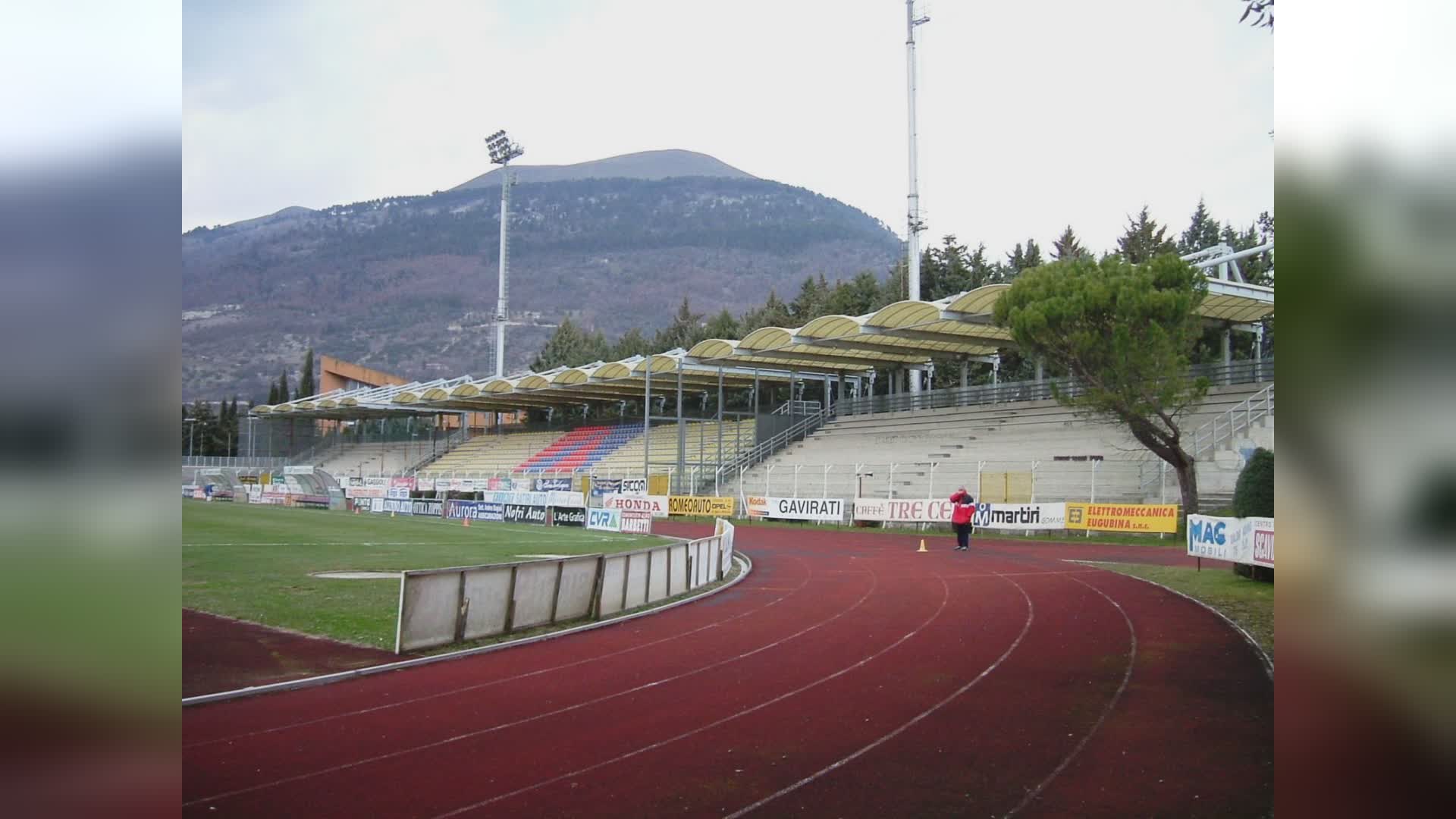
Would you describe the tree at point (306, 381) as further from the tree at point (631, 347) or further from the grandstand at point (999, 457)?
the grandstand at point (999, 457)

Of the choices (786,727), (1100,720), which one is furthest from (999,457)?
(786,727)

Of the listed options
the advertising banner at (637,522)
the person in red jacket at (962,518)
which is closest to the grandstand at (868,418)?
the person in red jacket at (962,518)

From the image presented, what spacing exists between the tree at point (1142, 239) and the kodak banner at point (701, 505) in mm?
30483

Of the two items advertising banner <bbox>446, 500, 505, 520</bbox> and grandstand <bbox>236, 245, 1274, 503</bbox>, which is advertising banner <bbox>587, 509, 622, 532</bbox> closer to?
advertising banner <bbox>446, 500, 505, 520</bbox>

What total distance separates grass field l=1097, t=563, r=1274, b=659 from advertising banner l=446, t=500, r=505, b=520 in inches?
1052

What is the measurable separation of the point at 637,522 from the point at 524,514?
24.2ft

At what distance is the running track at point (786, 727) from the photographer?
22.2 ft

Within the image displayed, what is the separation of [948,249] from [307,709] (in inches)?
2364

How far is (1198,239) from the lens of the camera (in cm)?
6425

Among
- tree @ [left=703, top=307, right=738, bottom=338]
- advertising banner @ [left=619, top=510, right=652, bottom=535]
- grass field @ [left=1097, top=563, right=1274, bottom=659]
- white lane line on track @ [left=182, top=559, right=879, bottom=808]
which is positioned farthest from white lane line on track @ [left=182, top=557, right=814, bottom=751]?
tree @ [left=703, top=307, right=738, bottom=338]

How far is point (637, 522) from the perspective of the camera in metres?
35.8
